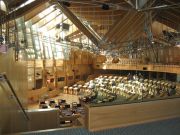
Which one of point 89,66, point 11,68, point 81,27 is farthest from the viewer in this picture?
point 89,66

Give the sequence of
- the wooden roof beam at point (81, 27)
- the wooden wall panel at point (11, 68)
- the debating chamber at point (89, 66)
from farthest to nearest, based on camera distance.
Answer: the wooden roof beam at point (81, 27)
the wooden wall panel at point (11, 68)
the debating chamber at point (89, 66)

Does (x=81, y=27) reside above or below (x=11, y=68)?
above

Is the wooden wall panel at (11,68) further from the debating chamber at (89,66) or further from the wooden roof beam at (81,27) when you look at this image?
the wooden roof beam at (81,27)

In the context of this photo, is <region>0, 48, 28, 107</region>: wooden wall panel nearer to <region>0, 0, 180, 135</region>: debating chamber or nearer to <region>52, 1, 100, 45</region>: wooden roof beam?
<region>0, 0, 180, 135</region>: debating chamber

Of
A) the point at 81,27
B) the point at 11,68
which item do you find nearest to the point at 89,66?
the point at 81,27

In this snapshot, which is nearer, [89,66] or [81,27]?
[81,27]

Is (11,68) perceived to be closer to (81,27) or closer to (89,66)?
(81,27)

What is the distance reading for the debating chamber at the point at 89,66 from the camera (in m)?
2.62

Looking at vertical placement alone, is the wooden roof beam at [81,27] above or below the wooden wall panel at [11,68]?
above

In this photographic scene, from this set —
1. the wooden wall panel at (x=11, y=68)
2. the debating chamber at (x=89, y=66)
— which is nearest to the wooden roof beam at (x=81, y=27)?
the debating chamber at (x=89, y=66)

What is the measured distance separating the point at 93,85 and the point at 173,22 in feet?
32.7

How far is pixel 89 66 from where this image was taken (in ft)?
105

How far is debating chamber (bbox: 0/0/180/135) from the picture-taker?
262 cm

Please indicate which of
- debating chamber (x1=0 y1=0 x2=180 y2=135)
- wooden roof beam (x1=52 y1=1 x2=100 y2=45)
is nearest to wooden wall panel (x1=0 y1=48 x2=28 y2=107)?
debating chamber (x1=0 y1=0 x2=180 y2=135)
